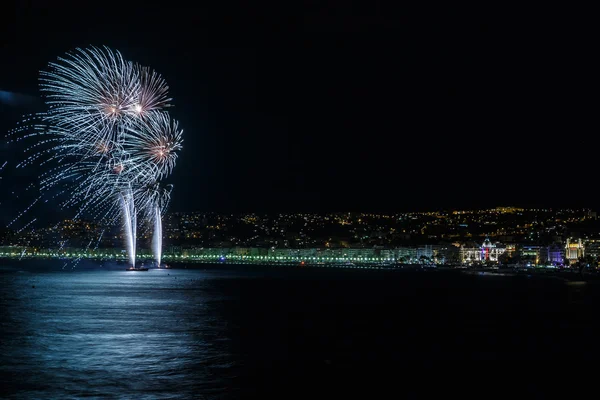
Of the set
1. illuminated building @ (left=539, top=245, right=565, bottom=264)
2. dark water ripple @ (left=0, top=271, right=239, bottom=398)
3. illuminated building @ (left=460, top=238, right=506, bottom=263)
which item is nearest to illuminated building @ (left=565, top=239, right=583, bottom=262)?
illuminated building @ (left=539, top=245, right=565, bottom=264)

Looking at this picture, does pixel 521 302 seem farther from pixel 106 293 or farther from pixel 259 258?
pixel 259 258

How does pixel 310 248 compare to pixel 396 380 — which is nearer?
pixel 396 380

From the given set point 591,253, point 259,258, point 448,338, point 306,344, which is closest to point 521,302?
point 448,338

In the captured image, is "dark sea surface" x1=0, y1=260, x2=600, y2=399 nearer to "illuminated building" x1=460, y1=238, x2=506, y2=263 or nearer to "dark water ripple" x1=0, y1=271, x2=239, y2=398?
"dark water ripple" x1=0, y1=271, x2=239, y2=398

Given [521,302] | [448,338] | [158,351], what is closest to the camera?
[158,351]

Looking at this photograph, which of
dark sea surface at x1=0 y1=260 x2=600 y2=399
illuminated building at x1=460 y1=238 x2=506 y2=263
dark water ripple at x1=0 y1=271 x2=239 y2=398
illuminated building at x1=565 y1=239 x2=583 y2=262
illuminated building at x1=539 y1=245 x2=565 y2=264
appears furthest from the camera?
illuminated building at x1=460 y1=238 x2=506 y2=263

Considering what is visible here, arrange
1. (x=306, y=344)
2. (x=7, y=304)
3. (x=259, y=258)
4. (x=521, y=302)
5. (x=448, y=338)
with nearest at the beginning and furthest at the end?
1. (x=306, y=344)
2. (x=448, y=338)
3. (x=7, y=304)
4. (x=521, y=302)
5. (x=259, y=258)

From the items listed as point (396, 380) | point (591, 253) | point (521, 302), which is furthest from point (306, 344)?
point (591, 253)
